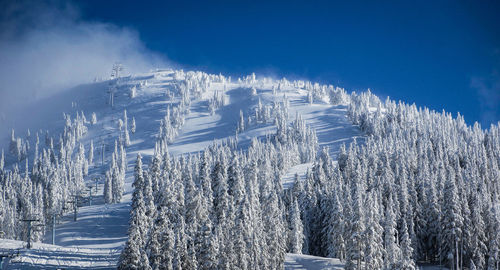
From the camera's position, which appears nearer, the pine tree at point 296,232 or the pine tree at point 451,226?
the pine tree at point 451,226

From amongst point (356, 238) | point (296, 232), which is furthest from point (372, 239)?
point (296, 232)

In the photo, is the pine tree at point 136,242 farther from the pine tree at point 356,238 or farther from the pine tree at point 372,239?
the pine tree at point 372,239

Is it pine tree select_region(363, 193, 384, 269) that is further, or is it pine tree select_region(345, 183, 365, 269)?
pine tree select_region(345, 183, 365, 269)

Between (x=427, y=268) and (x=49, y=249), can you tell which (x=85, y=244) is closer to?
(x=49, y=249)

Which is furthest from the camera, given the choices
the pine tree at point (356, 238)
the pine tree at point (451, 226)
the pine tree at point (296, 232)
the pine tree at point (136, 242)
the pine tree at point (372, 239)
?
the pine tree at point (296, 232)

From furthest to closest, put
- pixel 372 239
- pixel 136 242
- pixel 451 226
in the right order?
pixel 451 226 < pixel 372 239 < pixel 136 242

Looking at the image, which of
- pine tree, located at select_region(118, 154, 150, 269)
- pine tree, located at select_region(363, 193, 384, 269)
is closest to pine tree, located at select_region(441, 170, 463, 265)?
pine tree, located at select_region(363, 193, 384, 269)

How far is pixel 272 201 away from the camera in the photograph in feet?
208

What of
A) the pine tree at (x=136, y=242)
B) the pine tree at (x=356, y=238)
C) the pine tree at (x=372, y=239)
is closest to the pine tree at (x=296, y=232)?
the pine tree at (x=356, y=238)

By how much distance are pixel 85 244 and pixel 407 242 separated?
7653cm

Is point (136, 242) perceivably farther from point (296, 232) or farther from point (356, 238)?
point (296, 232)

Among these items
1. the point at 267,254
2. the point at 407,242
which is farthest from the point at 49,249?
the point at 407,242

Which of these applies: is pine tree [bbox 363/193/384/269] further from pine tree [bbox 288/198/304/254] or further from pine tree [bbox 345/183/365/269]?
pine tree [bbox 288/198/304/254]

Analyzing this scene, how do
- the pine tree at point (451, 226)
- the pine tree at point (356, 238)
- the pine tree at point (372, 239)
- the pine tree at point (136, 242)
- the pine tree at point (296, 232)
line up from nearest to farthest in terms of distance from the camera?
the pine tree at point (136, 242) → the pine tree at point (372, 239) → the pine tree at point (356, 238) → the pine tree at point (451, 226) → the pine tree at point (296, 232)
